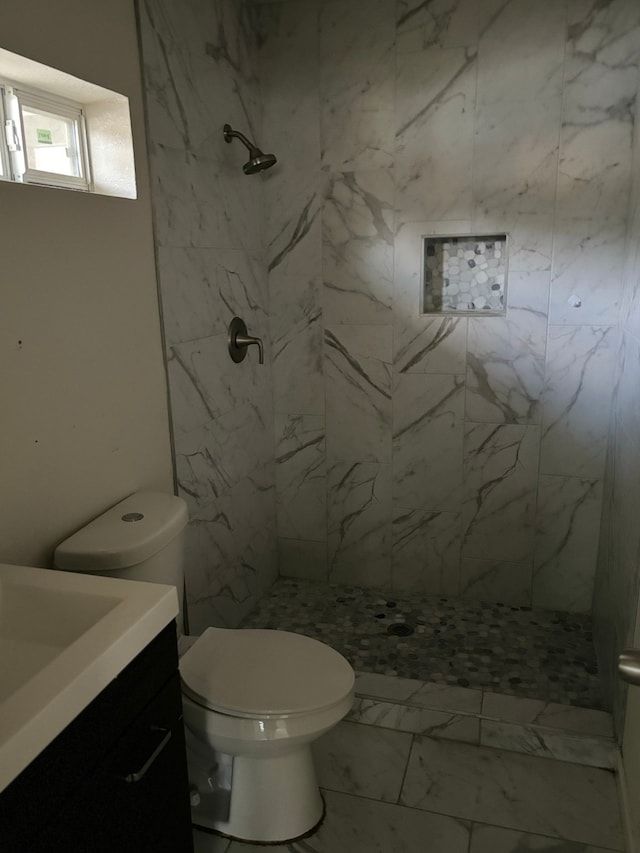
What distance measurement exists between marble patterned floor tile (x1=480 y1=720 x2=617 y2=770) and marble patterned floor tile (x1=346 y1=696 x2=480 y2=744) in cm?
2

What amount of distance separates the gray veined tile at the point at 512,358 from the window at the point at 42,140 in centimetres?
153

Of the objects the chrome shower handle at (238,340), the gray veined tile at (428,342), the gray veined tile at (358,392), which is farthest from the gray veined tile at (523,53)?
the chrome shower handle at (238,340)

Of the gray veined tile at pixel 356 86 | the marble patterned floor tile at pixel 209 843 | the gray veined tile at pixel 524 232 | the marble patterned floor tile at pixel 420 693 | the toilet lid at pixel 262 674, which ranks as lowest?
the marble patterned floor tile at pixel 209 843

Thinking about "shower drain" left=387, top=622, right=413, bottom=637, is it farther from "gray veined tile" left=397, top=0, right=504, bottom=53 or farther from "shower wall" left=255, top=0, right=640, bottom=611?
"gray veined tile" left=397, top=0, right=504, bottom=53

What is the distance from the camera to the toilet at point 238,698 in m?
1.59

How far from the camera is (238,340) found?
8.45ft

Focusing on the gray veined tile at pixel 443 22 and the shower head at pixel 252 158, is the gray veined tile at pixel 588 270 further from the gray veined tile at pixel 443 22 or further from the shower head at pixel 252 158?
the shower head at pixel 252 158

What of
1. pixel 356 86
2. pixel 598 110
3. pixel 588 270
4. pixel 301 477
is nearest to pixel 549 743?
pixel 301 477

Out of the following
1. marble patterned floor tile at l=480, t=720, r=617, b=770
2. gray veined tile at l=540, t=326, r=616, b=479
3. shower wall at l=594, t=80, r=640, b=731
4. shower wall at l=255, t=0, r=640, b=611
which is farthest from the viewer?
gray veined tile at l=540, t=326, r=616, b=479

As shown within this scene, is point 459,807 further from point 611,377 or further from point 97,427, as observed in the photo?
point 611,377

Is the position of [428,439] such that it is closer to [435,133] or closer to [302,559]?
[302,559]

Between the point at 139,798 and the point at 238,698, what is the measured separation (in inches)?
16.7

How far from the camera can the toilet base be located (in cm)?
174

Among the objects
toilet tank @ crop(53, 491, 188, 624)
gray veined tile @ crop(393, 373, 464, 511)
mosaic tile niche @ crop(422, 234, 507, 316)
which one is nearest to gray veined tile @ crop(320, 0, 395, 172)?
mosaic tile niche @ crop(422, 234, 507, 316)
